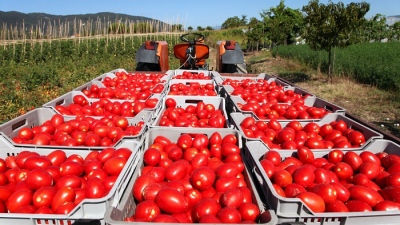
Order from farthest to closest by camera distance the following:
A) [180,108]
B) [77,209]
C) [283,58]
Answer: [283,58] < [180,108] < [77,209]

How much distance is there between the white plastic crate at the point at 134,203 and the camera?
1.65 metres

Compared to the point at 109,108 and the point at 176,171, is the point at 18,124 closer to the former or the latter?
the point at 109,108

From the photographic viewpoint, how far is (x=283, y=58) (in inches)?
920

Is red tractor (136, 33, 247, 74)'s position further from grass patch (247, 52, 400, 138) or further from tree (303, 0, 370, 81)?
tree (303, 0, 370, 81)

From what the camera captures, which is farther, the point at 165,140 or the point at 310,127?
the point at 310,127

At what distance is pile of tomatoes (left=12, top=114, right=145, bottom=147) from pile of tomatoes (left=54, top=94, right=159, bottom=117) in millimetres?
377

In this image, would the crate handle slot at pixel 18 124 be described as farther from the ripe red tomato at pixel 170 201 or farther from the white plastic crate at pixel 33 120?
the ripe red tomato at pixel 170 201

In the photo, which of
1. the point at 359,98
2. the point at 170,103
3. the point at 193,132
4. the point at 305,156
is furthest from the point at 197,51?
the point at 305,156

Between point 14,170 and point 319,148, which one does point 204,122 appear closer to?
point 319,148

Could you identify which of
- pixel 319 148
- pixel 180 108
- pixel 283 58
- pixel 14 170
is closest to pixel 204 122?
pixel 180 108

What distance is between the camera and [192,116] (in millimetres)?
4086

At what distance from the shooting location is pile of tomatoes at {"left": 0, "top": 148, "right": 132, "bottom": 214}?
6.55 feet

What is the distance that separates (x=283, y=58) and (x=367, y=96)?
1356cm

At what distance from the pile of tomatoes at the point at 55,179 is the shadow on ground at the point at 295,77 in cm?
1317
